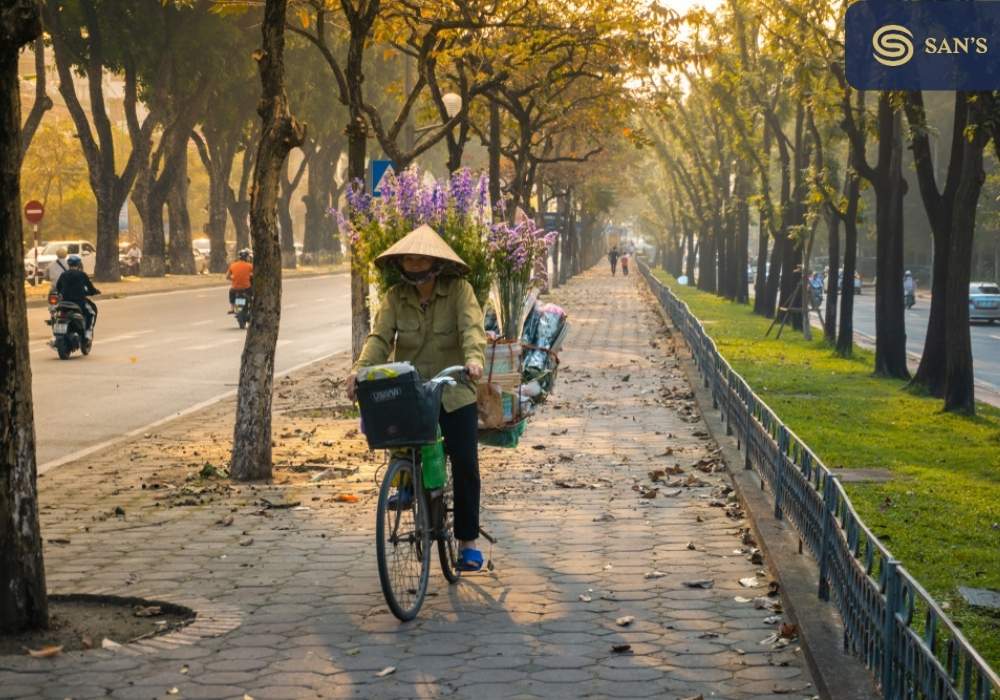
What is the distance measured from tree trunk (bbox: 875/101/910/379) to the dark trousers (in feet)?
51.9

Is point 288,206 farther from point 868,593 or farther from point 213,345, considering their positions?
point 868,593

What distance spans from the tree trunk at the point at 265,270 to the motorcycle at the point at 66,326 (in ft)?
40.9

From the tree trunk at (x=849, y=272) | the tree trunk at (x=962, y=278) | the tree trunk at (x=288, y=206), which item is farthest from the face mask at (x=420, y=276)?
the tree trunk at (x=288, y=206)

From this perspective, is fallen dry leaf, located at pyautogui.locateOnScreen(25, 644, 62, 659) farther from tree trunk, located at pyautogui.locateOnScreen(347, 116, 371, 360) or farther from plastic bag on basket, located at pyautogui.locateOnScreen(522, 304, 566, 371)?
tree trunk, located at pyautogui.locateOnScreen(347, 116, 371, 360)

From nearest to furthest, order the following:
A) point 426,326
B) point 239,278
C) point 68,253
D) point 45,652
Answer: point 45,652 → point 426,326 → point 239,278 → point 68,253

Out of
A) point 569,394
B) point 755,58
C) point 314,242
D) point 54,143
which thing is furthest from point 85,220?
point 569,394

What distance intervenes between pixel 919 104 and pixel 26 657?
16419 mm

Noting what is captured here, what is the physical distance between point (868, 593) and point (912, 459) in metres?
8.36

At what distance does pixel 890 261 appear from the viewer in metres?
22.9

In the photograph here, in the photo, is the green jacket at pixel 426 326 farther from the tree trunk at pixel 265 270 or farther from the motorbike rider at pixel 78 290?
the motorbike rider at pixel 78 290

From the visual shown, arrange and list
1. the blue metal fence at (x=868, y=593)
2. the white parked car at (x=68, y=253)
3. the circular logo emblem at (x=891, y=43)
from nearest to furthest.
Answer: the blue metal fence at (x=868, y=593) < the circular logo emblem at (x=891, y=43) < the white parked car at (x=68, y=253)

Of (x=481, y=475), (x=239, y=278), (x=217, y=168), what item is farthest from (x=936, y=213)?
(x=217, y=168)

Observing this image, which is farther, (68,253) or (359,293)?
(68,253)

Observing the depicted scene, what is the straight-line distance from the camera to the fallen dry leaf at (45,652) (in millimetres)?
6672
